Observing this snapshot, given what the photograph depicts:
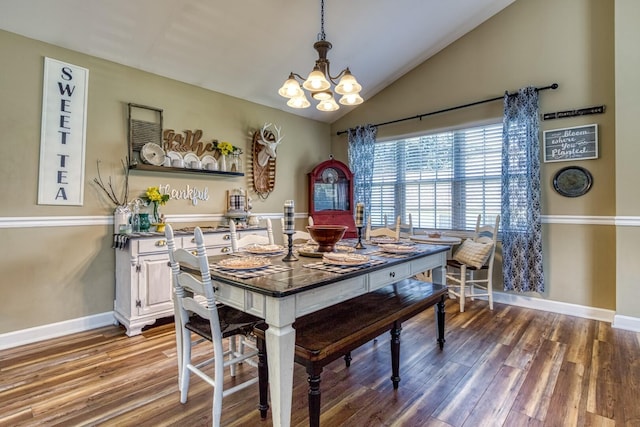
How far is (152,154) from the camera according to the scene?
11.1 ft

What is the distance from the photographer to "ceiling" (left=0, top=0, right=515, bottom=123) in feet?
8.96

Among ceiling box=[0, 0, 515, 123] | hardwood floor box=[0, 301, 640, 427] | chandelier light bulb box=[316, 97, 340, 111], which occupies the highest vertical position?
ceiling box=[0, 0, 515, 123]

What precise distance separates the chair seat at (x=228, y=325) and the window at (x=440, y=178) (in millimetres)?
3395

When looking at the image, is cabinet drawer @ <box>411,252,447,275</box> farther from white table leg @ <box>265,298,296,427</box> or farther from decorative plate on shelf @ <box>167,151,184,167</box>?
decorative plate on shelf @ <box>167,151,184,167</box>

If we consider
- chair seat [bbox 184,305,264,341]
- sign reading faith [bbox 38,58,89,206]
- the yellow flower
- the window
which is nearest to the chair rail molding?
sign reading faith [bbox 38,58,89,206]

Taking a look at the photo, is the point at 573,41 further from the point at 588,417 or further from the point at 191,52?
the point at 191,52

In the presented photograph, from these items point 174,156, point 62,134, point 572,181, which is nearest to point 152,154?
point 174,156

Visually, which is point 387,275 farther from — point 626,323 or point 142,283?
point 626,323

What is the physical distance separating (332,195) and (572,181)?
3.00 meters

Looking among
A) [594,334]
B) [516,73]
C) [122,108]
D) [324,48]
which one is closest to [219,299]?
[324,48]

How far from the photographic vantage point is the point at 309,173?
511 centimetres

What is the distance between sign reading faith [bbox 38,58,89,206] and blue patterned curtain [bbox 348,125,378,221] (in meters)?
3.48

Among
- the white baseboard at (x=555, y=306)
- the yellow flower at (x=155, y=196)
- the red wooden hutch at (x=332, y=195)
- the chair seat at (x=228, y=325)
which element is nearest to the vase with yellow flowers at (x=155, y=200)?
the yellow flower at (x=155, y=196)

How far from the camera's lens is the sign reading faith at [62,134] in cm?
285
